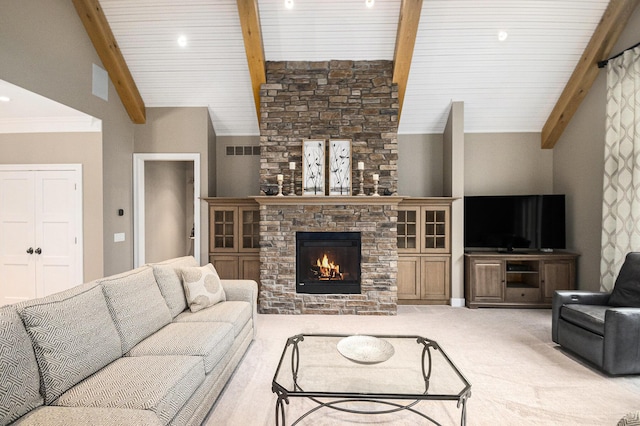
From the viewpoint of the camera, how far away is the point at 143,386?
1.81 m

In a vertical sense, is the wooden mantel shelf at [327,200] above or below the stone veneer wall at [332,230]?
above

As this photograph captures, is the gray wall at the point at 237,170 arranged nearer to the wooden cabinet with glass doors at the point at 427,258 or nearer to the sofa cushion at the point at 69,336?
the wooden cabinet with glass doors at the point at 427,258

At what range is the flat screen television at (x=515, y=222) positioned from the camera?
520 centimetres

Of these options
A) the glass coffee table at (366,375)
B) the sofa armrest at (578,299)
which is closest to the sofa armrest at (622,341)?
the sofa armrest at (578,299)

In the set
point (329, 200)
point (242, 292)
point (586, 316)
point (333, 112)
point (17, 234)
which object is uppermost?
point (333, 112)

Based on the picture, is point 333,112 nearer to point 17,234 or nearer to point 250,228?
point 250,228

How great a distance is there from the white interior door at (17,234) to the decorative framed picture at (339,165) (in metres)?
4.12

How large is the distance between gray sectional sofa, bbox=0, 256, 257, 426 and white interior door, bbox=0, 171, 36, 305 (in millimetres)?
2962

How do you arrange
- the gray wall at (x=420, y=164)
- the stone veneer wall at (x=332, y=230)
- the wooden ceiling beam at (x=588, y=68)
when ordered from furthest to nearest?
the gray wall at (x=420, y=164)
the stone veneer wall at (x=332, y=230)
the wooden ceiling beam at (x=588, y=68)

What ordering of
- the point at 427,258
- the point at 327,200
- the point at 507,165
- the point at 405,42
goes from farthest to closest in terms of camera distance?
the point at 507,165 < the point at 427,258 < the point at 327,200 < the point at 405,42

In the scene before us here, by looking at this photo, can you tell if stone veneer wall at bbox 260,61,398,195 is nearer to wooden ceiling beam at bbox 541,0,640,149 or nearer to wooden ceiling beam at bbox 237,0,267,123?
wooden ceiling beam at bbox 237,0,267,123

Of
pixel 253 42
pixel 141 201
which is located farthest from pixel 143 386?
pixel 141 201

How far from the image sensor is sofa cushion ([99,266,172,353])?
2.38 metres

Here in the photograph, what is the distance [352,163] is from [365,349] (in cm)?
310
